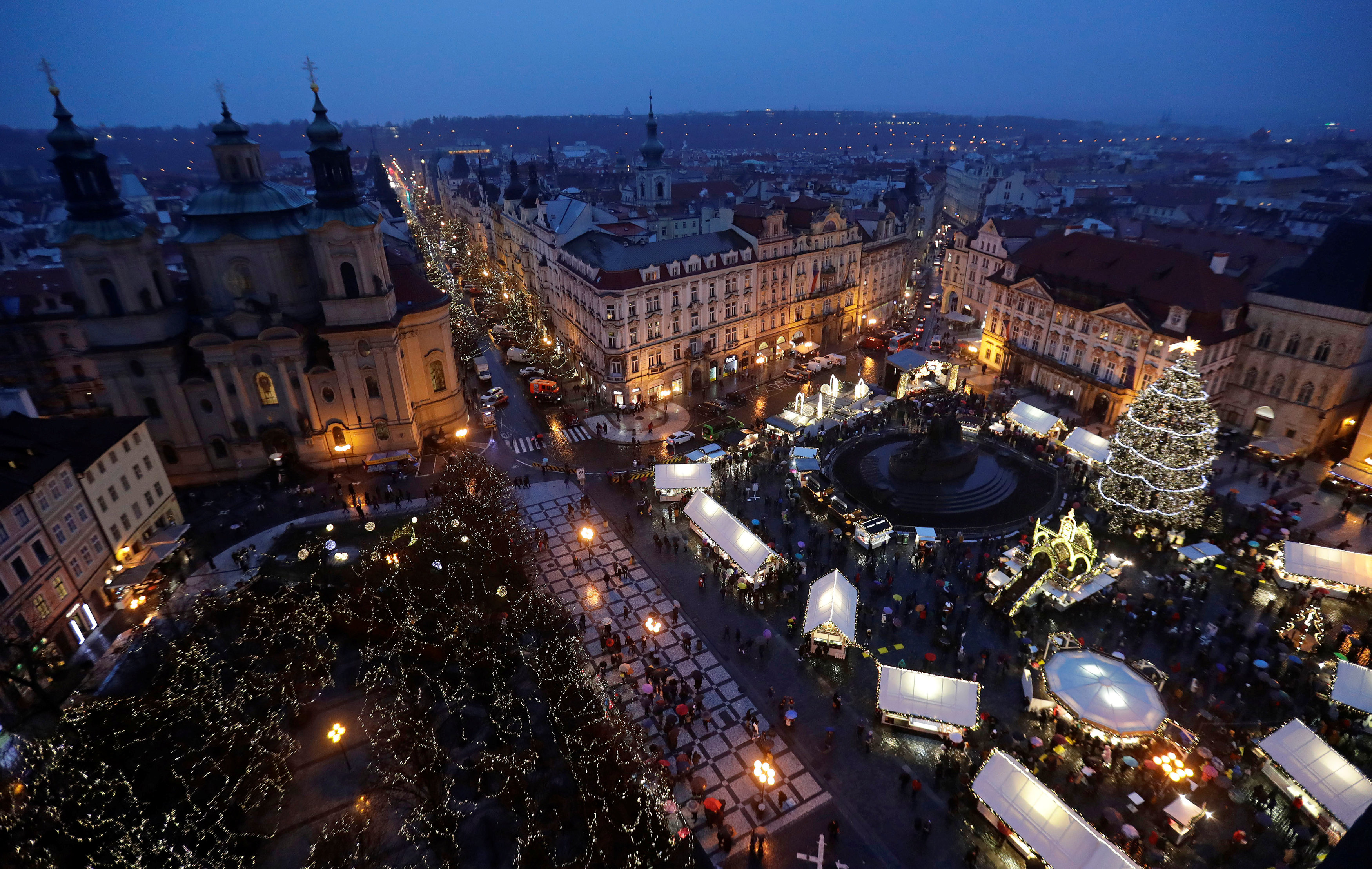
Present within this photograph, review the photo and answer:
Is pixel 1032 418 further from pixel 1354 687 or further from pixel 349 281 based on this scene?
pixel 349 281

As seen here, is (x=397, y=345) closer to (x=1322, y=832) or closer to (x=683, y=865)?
(x=683, y=865)

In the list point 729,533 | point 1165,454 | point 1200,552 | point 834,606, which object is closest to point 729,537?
point 729,533

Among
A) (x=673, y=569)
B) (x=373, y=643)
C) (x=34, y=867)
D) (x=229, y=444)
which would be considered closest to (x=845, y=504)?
(x=673, y=569)

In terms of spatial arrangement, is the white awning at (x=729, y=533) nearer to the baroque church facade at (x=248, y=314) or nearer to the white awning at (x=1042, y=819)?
the white awning at (x=1042, y=819)

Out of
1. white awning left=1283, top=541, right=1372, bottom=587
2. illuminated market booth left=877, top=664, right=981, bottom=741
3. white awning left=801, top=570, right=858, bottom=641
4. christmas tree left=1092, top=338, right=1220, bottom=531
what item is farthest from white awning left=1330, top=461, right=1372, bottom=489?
white awning left=801, top=570, right=858, bottom=641

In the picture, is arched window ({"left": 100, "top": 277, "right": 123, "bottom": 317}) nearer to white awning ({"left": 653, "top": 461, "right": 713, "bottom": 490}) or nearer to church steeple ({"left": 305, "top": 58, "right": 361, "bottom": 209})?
church steeple ({"left": 305, "top": 58, "right": 361, "bottom": 209})

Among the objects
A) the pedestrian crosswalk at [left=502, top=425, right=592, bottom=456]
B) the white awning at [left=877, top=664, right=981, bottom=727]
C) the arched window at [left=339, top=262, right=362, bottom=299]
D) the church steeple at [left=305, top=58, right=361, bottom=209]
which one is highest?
the church steeple at [left=305, top=58, right=361, bottom=209]
